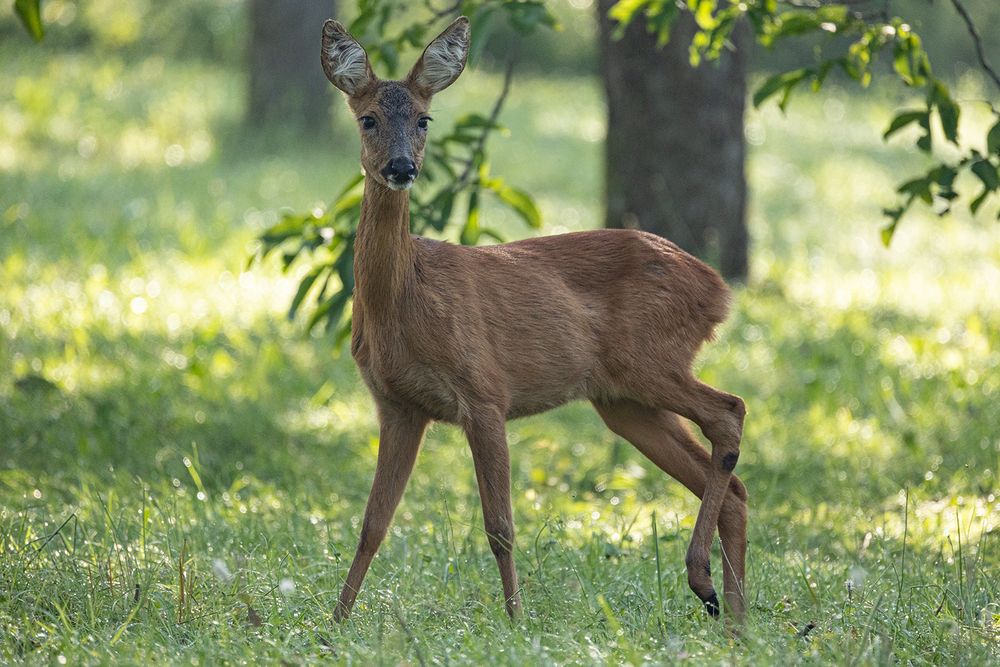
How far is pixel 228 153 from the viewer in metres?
13.5

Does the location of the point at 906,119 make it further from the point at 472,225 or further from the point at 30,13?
the point at 30,13

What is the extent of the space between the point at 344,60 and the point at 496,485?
1389 millimetres

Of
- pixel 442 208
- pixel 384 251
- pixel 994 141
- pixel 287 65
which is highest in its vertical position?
pixel 994 141

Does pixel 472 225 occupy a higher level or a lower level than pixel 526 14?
lower

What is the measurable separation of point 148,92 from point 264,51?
2.35m

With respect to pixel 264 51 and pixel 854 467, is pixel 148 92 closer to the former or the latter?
pixel 264 51

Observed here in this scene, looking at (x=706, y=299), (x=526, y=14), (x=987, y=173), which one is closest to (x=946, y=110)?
(x=987, y=173)

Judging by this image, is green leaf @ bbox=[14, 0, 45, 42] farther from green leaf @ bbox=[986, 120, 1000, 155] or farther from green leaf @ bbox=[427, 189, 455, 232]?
green leaf @ bbox=[986, 120, 1000, 155]

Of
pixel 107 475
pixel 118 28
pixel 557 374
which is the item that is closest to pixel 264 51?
pixel 118 28

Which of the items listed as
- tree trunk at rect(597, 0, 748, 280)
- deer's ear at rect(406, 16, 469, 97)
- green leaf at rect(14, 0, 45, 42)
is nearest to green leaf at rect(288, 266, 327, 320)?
deer's ear at rect(406, 16, 469, 97)

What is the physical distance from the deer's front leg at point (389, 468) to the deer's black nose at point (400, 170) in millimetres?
759

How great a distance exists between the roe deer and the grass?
29cm

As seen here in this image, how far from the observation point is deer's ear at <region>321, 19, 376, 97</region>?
4.15 meters

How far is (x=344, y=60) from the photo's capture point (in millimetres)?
4172
